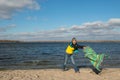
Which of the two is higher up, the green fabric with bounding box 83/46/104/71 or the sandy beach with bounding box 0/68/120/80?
the green fabric with bounding box 83/46/104/71

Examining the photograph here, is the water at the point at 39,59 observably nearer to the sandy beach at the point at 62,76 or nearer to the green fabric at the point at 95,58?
the sandy beach at the point at 62,76

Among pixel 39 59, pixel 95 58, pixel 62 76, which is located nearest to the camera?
pixel 62 76

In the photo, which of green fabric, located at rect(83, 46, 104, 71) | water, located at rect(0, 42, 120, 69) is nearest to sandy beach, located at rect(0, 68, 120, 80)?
green fabric, located at rect(83, 46, 104, 71)

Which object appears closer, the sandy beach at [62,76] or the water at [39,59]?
the sandy beach at [62,76]

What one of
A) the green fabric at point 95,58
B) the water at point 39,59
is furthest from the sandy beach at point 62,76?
the water at point 39,59

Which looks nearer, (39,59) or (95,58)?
(95,58)

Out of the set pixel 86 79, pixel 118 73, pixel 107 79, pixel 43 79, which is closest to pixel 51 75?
pixel 43 79

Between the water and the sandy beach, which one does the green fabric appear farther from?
the water

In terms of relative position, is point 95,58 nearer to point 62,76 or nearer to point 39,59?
point 62,76

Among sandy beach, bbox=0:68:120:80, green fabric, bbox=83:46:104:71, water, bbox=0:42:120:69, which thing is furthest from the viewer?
water, bbox=0:42:120:69

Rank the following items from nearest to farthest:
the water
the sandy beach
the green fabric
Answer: the sandy beach < the green fabric < the water

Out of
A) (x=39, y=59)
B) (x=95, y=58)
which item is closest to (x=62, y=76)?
(x=95, y=58)

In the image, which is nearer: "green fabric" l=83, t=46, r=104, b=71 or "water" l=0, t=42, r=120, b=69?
"green fabric" l=83, t=46, r=104, b=71

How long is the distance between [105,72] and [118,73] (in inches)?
40.4
